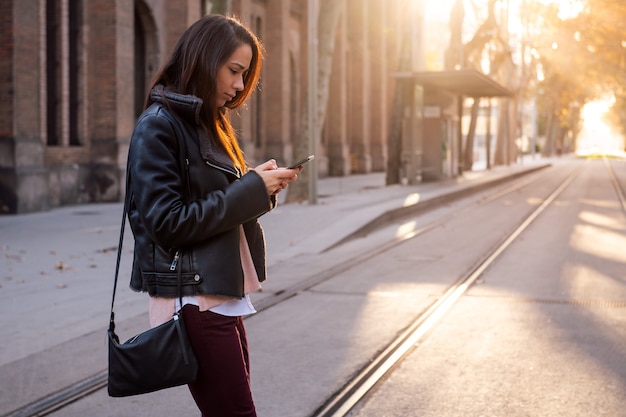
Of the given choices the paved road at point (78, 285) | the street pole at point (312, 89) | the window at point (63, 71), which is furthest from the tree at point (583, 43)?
the window at point (63, 71)

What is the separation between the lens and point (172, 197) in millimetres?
2748

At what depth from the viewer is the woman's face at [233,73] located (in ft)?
9.50

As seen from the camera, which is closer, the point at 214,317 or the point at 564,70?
the point at 214,317

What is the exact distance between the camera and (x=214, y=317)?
9.25 ft

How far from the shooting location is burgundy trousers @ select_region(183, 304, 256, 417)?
2.79 meters

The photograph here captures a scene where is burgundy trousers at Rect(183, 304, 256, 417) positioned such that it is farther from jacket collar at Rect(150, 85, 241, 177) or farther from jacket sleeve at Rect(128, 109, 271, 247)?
jacket collar at Rect(150, 85, 241, 177)

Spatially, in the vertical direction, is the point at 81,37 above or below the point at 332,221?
above

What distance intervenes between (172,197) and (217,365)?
0.51 m

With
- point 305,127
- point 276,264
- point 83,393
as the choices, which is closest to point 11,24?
point 305,127

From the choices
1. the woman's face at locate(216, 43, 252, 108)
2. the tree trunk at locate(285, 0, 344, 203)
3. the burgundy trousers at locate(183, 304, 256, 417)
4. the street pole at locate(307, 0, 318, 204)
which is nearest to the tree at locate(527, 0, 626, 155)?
the tree trunk at locate(285, 0, 344, 203)

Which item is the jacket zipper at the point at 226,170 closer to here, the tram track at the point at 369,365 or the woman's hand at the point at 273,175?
the woman's hand at the point at 273,175

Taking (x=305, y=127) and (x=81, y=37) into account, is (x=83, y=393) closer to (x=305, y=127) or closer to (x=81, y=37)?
(x=305, y=127)

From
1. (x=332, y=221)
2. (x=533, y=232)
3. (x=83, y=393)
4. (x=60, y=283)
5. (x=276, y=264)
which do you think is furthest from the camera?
(x=332, y=221)

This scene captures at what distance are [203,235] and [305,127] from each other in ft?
62.0
